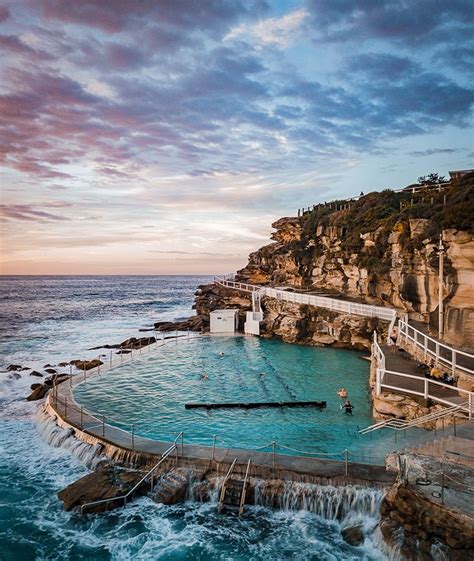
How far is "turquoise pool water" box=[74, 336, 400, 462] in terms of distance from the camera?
54.4 feet

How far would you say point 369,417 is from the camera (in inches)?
731

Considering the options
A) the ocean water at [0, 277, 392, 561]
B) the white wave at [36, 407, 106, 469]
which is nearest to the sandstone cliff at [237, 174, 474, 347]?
the ocean water at [0, 277, 392, 561]

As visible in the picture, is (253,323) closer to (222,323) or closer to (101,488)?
(222,323)

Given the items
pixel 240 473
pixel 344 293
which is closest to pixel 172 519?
pixel 240 473

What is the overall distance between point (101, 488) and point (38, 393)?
12.8 metres

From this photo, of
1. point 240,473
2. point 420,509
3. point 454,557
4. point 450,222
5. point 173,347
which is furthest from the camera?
point 173,347

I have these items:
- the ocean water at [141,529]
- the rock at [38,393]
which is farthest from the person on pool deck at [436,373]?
the rock at [38,393]

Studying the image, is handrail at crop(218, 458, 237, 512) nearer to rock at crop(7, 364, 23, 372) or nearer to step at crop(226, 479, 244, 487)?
step at crop(226, 479, 244, 487)

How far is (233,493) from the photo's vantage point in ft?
41.9

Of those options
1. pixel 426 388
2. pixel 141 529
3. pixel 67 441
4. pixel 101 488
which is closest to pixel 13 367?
pixel 67 441

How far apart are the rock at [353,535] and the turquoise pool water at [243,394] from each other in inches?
111

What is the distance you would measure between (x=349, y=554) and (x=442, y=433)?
520 centimetres

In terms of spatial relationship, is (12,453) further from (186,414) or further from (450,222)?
(450,222)

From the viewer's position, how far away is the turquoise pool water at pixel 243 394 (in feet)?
54.4
